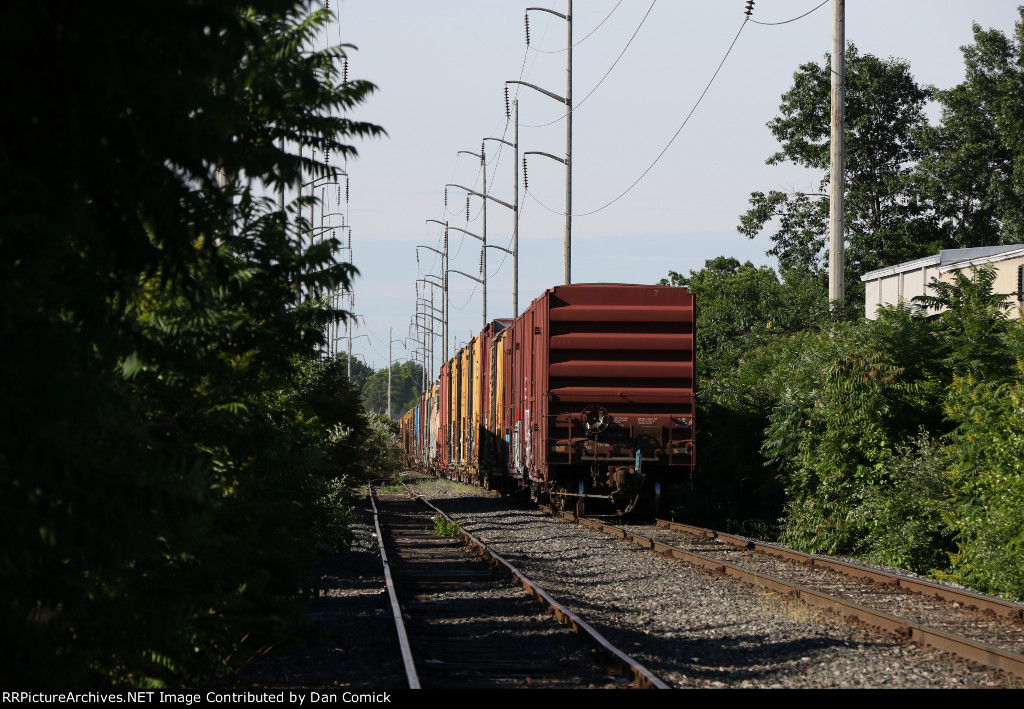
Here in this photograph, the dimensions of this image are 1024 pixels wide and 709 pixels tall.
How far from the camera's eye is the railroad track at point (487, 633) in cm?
812

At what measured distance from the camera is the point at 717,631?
10258mm

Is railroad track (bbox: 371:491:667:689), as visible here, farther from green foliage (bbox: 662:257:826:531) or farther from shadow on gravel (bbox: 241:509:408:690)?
green foliage (bbox: 662:257:826:531)

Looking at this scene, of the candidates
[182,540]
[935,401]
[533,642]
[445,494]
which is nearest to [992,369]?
[935,401]

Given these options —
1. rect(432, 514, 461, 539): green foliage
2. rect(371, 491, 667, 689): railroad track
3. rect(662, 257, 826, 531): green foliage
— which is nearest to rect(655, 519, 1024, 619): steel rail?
rect(662, 257, 826, 531): green foliage

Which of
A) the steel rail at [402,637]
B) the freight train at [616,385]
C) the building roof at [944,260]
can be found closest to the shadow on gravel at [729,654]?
the steel rail at [402,637]

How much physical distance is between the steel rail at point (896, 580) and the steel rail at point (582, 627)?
13.1ft

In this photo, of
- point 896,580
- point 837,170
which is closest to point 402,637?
point 896,580

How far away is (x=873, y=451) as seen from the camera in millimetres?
16656

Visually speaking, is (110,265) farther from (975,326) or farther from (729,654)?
(975,326)

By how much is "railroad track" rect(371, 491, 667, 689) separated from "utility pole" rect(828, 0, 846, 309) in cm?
885

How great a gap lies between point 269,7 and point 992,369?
1390cm

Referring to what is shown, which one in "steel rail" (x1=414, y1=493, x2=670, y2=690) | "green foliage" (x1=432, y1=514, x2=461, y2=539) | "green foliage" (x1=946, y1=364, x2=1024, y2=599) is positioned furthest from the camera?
"green foliage" (x1=432, y1=514, x2=461, y2=539)

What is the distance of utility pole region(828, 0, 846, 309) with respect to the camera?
68.0 ft

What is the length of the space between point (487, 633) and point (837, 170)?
47.3 ft
